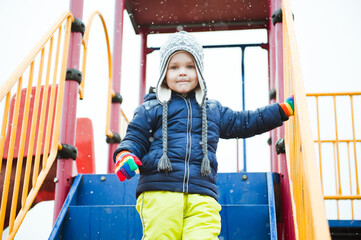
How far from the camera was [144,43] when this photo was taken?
5.62 m

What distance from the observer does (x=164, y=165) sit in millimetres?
1906

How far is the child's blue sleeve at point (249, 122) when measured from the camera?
6.95 feet

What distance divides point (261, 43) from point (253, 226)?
3.42m

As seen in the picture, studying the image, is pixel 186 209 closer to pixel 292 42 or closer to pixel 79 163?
pixel 292 42

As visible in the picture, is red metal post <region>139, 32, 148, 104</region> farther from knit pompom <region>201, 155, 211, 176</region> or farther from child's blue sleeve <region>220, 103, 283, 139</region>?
knit pompom <region>201, 155, 211, 176</region>

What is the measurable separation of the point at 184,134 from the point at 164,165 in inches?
7.9

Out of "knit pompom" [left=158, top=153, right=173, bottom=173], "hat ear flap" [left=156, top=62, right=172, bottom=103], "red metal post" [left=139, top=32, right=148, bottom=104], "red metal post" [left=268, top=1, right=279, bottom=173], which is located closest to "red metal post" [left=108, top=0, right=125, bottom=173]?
"red metal post" [left=139, top=32, right=148, bottom=104]

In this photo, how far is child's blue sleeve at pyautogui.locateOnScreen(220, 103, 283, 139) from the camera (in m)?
2.12

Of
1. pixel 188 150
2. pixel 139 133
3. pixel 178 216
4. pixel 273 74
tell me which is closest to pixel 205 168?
pixel 188 150

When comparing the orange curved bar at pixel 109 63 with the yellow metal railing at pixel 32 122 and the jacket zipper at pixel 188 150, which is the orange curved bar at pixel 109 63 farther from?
the jacket zipper at pixel 188 150

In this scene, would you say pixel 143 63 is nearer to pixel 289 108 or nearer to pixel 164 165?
pixel 289 108

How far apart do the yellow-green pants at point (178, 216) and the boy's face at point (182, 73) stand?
52cm

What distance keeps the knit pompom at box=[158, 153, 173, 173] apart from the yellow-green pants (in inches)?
3.9

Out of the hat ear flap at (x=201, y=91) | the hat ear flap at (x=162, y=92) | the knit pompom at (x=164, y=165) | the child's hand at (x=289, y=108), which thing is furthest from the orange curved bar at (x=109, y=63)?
the child's hand at (x=289, y=108)
